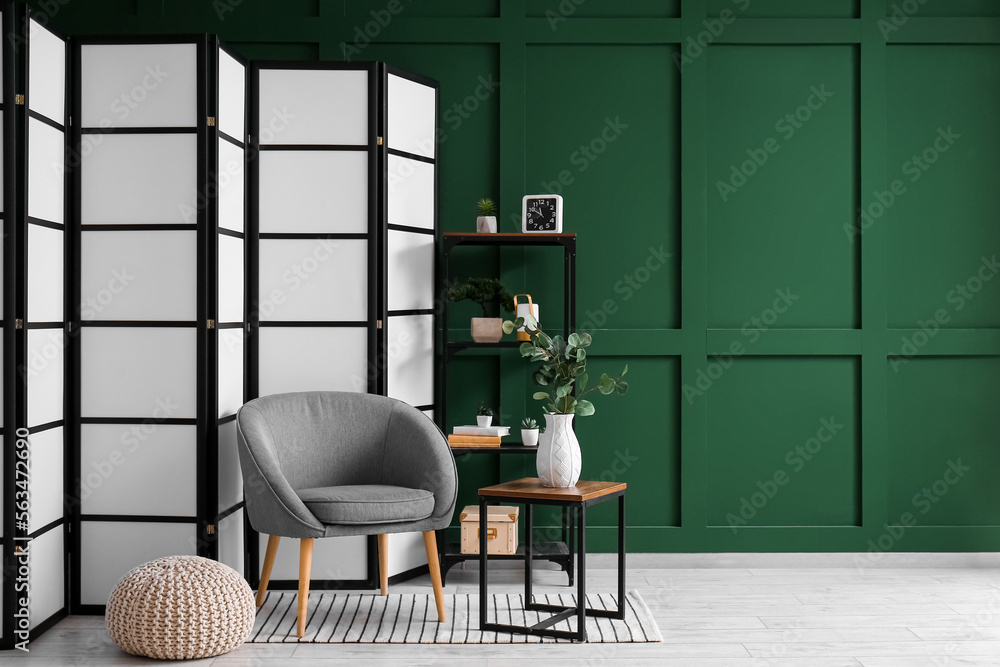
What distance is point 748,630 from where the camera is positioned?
3.59m

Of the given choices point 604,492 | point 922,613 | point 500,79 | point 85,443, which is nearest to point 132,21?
point 500,79

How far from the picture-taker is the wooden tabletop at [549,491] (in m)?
3.42

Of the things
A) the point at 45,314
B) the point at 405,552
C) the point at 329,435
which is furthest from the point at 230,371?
the point at 405,552

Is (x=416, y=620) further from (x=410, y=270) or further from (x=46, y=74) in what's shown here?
(x=46, y=74)

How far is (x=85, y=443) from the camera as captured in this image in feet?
12.5

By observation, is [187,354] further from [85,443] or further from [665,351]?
[665,351]

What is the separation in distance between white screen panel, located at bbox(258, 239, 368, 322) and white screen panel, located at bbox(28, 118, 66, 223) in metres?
0.86

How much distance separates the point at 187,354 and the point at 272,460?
2.03 ft

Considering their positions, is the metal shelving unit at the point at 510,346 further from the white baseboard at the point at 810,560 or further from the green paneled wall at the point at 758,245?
the white baseboard at the point at 810,560

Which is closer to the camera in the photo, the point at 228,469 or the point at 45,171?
the point at 45,171

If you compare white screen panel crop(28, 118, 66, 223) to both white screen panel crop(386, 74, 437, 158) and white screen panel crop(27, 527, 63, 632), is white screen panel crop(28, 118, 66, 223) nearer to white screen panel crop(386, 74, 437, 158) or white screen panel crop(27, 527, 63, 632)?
white screen panel crop(27, 527, 63, 632)

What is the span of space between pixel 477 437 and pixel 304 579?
3.56 feet

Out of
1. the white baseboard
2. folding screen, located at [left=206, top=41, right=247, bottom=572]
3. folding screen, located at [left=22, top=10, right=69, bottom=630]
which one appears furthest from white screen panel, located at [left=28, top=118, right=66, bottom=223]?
the white baseboard

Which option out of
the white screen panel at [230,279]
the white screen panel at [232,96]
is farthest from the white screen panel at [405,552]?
the white screen panel at [232,96]
